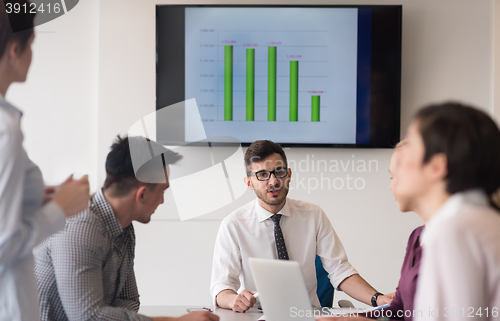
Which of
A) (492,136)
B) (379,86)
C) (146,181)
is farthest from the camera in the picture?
(379,86)

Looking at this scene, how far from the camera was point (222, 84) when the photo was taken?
124 inches

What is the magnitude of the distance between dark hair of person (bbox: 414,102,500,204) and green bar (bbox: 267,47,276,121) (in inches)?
88.3

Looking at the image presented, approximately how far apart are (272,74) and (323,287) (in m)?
1.51

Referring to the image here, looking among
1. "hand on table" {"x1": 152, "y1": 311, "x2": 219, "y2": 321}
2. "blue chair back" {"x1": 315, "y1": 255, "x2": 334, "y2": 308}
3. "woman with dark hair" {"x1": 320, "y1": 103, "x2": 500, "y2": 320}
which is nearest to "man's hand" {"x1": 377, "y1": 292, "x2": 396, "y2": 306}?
"blue chair back" {"x1": 315, "y1": 255, "x2": 334, "y2": 308}

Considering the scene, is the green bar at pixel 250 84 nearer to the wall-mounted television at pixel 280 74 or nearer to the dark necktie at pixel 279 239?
the wall-mounted television at pixel 280 74

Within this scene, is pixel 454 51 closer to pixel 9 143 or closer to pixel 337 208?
pixel 337 208

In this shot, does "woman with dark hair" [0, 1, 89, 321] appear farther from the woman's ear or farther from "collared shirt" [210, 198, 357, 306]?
"collared shirt" [210, 198, 357, 306]

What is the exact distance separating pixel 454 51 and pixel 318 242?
178cm

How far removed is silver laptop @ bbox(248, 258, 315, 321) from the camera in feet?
4.85

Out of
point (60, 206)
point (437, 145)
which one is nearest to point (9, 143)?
point (60, 206)

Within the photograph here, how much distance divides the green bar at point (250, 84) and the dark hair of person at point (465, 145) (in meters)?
2.27

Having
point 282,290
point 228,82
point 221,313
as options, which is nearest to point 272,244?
point 221,313

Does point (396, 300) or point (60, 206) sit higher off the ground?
point (60, 206)

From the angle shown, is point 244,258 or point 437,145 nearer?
point 437,145
